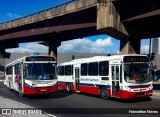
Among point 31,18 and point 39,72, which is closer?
point 39,72

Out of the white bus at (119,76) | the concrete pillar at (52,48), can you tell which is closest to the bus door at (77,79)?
the white bus at (119,76)

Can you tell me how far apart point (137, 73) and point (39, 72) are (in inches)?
246

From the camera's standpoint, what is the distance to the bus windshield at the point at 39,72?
2020 cm

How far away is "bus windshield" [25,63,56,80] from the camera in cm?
2020

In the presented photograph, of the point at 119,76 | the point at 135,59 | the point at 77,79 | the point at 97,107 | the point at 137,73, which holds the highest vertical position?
the point at 135,59

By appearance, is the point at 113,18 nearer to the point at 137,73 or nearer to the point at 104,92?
the point at 104,92

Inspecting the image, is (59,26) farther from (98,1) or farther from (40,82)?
(40,82)

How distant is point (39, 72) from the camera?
2025cm

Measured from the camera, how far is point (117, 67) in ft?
61.1

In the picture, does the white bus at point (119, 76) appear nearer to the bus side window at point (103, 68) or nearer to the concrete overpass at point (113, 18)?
the bus side window at point (103, 68)

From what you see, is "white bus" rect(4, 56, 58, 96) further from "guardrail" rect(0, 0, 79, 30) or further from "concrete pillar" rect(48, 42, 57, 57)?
"concrete pillar" rect(48, 42, 57, 57)

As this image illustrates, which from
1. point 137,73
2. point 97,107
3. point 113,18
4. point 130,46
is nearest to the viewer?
point 97,107

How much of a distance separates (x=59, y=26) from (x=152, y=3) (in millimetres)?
15284

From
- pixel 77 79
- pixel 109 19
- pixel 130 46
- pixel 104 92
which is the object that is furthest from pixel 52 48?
pixel 104 92
